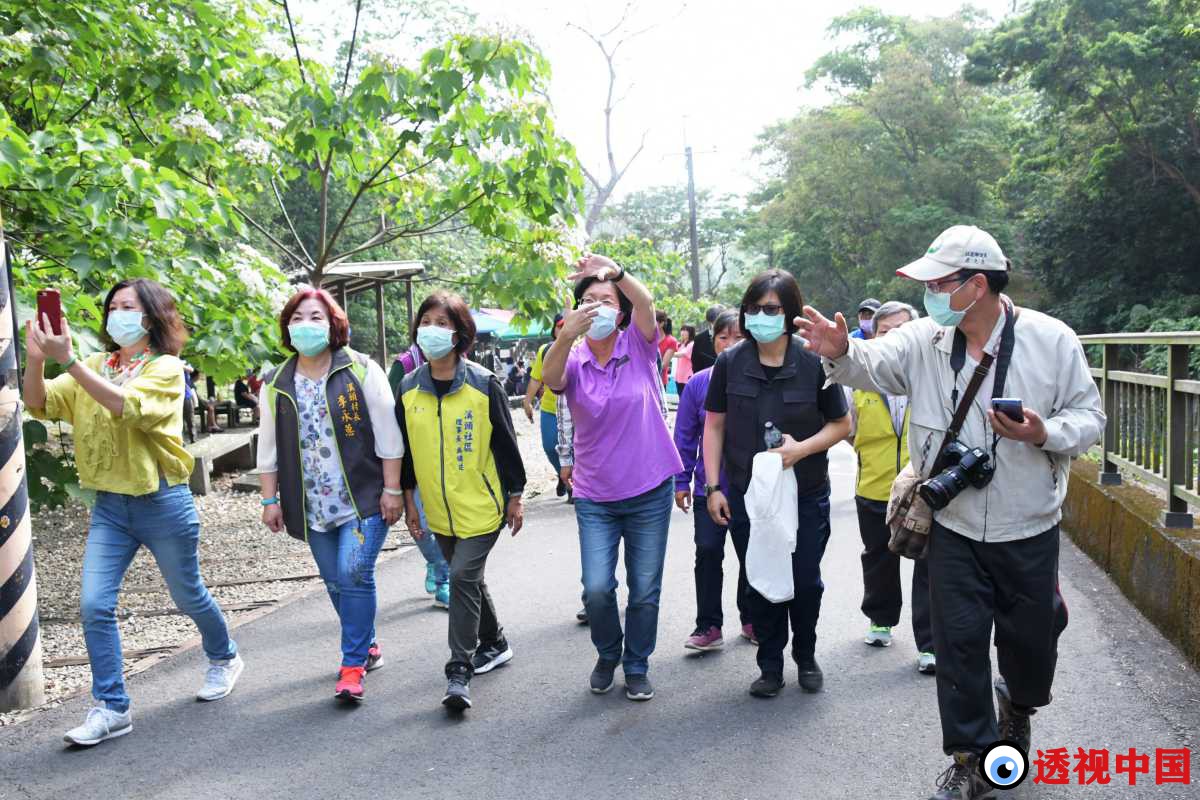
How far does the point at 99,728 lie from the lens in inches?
179

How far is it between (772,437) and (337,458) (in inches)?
75.1

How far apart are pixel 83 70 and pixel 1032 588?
7202 mm

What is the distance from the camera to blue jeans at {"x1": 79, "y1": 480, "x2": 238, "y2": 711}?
4590 millimetres

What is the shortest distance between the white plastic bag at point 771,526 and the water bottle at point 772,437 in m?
0.07

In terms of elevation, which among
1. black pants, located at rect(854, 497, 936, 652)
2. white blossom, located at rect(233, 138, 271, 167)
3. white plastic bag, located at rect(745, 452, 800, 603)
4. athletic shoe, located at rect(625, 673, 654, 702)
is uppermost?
white blossom, located at rect(233, 138, 271, 167)

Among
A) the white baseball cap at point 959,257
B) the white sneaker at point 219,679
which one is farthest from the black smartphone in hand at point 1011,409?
the white sneaker at point 219,679

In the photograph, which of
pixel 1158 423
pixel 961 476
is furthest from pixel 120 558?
pixel 1158 423

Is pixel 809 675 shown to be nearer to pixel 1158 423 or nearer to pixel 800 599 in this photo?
pixel 800 599

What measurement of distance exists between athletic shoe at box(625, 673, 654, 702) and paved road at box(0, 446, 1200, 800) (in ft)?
0.15

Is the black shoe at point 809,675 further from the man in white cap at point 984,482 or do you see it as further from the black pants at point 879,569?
the man in white cap at point 984,482

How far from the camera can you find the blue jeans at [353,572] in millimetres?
4895

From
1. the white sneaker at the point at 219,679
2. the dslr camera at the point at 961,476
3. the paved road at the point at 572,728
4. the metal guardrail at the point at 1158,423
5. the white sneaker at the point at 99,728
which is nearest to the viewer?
the dslr camera at the point at 961,476

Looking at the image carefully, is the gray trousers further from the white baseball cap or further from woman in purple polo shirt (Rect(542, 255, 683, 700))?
the white baseball cap

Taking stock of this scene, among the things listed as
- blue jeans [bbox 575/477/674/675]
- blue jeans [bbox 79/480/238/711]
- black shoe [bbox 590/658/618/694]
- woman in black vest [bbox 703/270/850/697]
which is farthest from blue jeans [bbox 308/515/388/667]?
woman in black vest [bbox 703/270/850/697]
